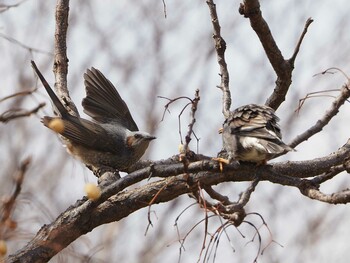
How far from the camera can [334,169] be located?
321 centimetres

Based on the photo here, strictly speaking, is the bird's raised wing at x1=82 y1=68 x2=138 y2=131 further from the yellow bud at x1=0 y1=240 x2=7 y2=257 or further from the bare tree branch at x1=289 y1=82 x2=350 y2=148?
the yellow bud at x1=0 y1=240 x2=7 y2=257

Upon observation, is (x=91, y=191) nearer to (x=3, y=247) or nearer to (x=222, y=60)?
(x=3, y=247)

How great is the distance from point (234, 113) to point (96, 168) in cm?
172

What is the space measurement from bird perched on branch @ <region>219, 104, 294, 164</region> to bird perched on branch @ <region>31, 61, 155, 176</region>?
5.53 ft

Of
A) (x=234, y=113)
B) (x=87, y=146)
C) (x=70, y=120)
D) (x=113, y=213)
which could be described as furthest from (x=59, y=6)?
(x=113, y=213)

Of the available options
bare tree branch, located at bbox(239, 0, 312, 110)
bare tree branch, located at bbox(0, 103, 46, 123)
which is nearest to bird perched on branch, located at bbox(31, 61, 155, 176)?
bare tree branch, located at bbox(239, 0, 312, 110)

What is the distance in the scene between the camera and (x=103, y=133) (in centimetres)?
584

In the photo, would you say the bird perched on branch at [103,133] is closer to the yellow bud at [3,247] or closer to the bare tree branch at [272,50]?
the bare tree branch at [272,50]

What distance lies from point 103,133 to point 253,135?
2.35 metres

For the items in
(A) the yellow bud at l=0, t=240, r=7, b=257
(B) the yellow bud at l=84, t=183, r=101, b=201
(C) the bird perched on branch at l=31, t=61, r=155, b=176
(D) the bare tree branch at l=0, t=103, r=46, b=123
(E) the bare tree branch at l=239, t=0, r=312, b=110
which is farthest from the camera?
(C) the bird perched on branch at l=31, t=61, r=155, b=176

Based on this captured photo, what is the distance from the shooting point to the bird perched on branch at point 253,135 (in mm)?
3602

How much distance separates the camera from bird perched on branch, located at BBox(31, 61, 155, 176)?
18.4ft

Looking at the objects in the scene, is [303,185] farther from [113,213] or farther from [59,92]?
[59,92]

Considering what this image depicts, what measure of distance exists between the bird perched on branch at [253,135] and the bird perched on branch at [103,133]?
5.53 feet
